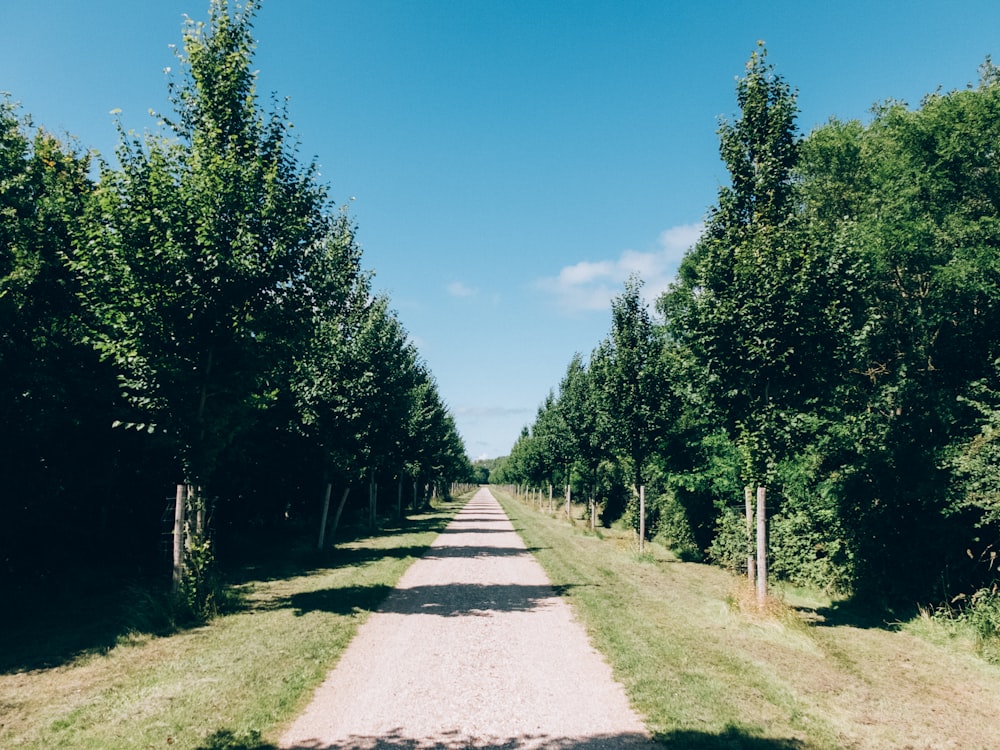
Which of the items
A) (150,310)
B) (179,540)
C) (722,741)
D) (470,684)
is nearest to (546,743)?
(722,741)

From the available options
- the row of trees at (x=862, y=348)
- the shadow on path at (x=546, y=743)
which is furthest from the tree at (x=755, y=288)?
the shadow on path at (x=546, y=743)

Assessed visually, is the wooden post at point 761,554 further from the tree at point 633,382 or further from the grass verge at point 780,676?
the tree at point 633,382

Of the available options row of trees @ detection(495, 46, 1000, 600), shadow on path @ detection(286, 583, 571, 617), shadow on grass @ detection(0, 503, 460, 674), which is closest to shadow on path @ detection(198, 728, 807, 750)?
shadow on grass @ detection(0, 503, 460, 674)

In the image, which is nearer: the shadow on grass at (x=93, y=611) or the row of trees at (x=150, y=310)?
the shadow on grass at (x=93, y=611)

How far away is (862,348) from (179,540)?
51.1 feet

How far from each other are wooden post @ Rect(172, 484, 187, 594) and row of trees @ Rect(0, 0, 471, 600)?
98 millimetres

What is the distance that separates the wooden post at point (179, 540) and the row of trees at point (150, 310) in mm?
98

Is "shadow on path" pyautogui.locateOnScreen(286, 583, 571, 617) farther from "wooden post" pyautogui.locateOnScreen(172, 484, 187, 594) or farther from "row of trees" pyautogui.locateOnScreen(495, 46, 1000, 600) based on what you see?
"row of trees" pyautogui.locateOnScreen(495, 46, 1000, 600)

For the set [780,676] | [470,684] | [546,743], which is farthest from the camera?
[780,676]

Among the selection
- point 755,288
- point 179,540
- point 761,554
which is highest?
point 755,288

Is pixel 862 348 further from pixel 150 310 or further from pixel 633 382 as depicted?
pixel 150 310

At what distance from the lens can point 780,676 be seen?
863 cm

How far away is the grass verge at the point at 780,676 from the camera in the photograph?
6692 millimetres

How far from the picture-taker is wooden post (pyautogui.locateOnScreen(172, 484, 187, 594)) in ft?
37.4
